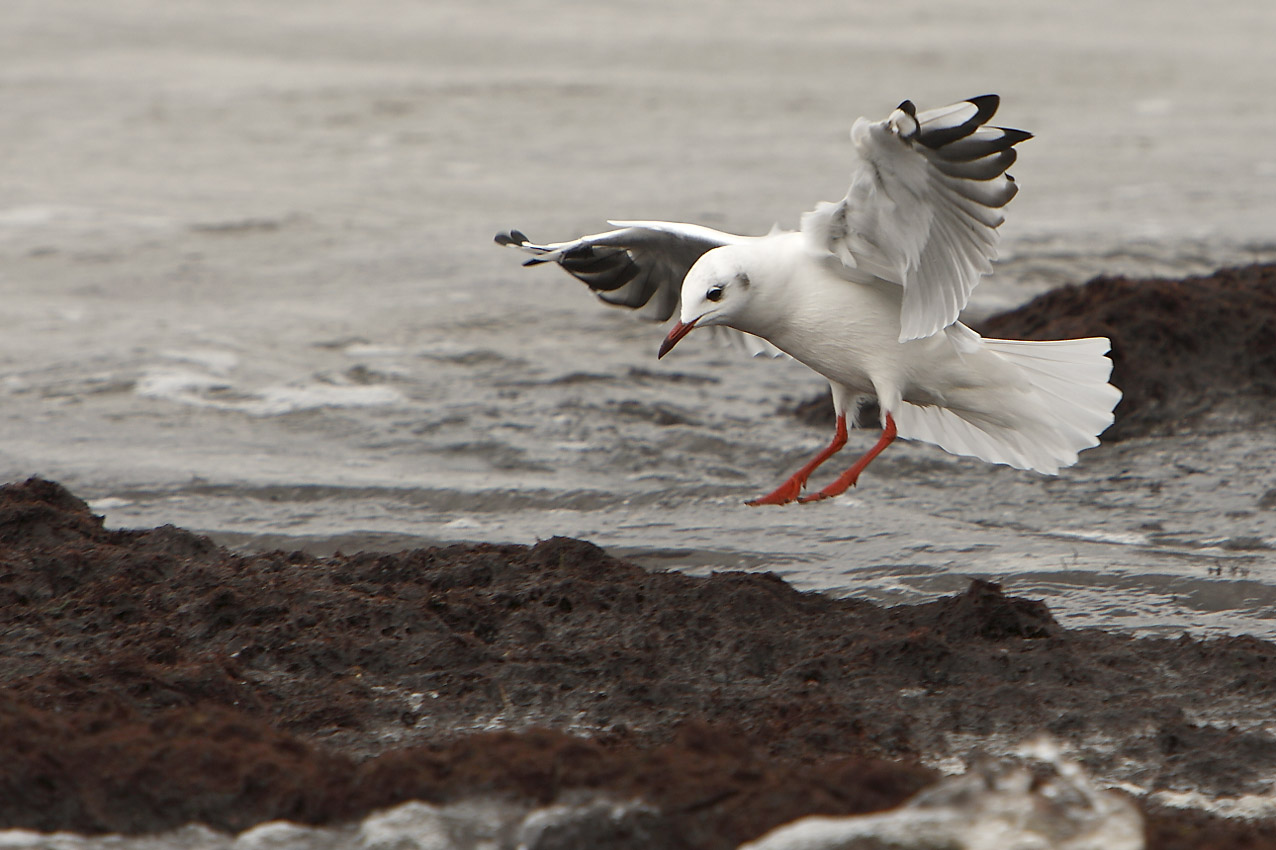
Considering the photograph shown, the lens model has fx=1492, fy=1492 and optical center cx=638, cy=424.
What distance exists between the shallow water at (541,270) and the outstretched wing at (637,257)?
0.87 m

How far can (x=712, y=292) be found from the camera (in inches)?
218

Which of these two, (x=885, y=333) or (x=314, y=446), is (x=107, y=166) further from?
(x=885, y=333)

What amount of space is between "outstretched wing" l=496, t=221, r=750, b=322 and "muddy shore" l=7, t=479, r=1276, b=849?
140 cm

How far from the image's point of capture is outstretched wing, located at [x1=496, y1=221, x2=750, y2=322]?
19.9 ft

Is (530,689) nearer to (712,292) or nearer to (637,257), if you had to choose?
(712,292)

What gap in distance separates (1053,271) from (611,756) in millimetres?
8049

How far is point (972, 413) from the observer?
6211 mm

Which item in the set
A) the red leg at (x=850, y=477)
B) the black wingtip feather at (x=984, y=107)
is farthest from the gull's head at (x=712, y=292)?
the black wingtip feather at (x=984, y=107)

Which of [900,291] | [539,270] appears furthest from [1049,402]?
[539,270]

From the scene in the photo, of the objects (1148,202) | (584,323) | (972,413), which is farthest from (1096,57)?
(972,413)

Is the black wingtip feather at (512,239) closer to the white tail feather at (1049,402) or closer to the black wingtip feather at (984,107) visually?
the white tail feather at (1049,402)

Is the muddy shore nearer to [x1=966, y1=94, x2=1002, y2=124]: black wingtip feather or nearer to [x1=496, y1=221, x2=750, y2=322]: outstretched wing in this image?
[x1=496, y1=221, x2=750, y2=322]: outstretched wing

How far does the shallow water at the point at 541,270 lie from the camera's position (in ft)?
20.7

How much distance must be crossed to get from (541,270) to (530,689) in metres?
7.29
